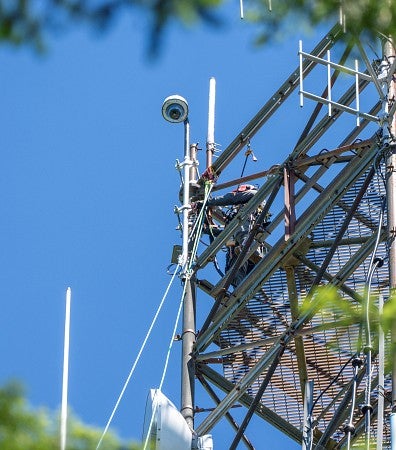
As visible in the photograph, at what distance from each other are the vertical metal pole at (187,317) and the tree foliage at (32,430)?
1044 centimetres

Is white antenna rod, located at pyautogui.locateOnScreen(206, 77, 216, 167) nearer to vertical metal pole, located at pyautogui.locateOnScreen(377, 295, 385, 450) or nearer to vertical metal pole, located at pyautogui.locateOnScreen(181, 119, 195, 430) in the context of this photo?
vertical metal pole, located at pyautogui.locateOnScreen(181, 119, 195, 430)

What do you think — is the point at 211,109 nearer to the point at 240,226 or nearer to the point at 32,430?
the point at 240,226

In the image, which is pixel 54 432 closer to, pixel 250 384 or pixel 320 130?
pixel 250 384

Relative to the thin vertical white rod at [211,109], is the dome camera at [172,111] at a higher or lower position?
lower

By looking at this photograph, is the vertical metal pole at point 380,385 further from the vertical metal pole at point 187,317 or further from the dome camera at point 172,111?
the dome camera at point 172,111

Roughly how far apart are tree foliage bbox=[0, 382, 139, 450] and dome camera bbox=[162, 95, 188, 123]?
46.5ft

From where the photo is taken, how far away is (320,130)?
19.6m

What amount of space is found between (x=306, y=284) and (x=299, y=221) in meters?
1.14

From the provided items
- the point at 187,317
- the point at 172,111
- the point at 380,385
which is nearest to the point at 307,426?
the point at 380,385

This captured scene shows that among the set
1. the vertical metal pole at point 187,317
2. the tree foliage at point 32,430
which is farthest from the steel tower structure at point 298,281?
the tree foliage at point 32,430

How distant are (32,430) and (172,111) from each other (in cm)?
1456

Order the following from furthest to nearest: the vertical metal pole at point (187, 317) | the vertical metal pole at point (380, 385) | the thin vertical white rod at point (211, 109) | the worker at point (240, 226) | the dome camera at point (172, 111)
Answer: the thin vertical white rod at point (211, 109) < the dome camera at point (172, 111) < the worker at point (240, 226) < the vertical metal pole at point (187, 317) < the vertical metal pole at point (380, 385)

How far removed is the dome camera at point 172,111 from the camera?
21.7 m

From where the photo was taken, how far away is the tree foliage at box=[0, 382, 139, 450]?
7.29 m
